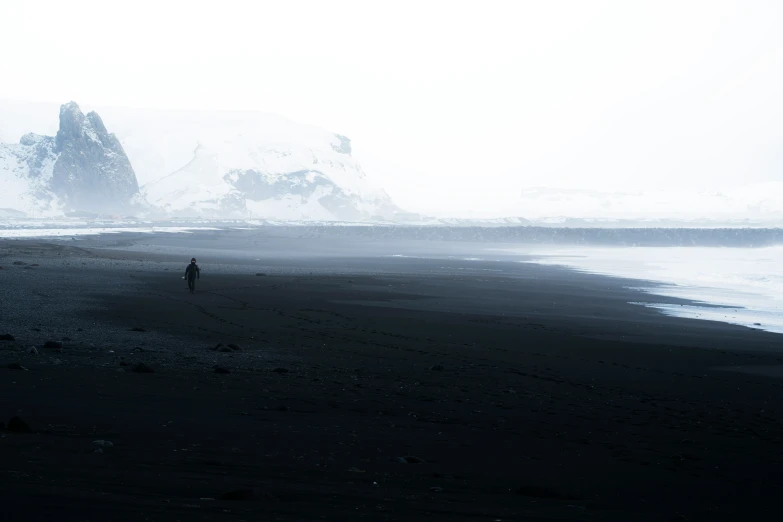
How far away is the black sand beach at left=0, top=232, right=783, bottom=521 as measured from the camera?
7.49 meters

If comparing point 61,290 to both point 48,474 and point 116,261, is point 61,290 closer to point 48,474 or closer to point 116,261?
point 116,261

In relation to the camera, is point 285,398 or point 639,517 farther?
point 285,398

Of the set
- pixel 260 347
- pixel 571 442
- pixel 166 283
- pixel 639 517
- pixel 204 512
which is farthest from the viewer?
pixel 166 283

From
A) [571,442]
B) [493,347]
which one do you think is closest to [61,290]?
[493,347]

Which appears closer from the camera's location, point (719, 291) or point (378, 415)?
point (378, 415)

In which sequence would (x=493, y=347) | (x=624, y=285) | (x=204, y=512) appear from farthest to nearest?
(x=624, y=285), (x=493, y=347), (x=204, y=512)

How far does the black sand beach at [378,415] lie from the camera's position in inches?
295

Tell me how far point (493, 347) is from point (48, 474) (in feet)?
43.5

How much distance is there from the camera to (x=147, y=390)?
12039 mm

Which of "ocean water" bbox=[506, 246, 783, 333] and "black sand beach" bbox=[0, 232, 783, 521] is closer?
"black sand beach" bbox=[0, 232, 783, 521]

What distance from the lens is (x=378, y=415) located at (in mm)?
11656

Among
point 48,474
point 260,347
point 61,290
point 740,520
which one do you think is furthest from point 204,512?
point 61,290

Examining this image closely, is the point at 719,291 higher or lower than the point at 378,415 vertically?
higher

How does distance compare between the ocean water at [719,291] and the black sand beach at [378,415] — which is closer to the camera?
the black sand beach at [378,415]
